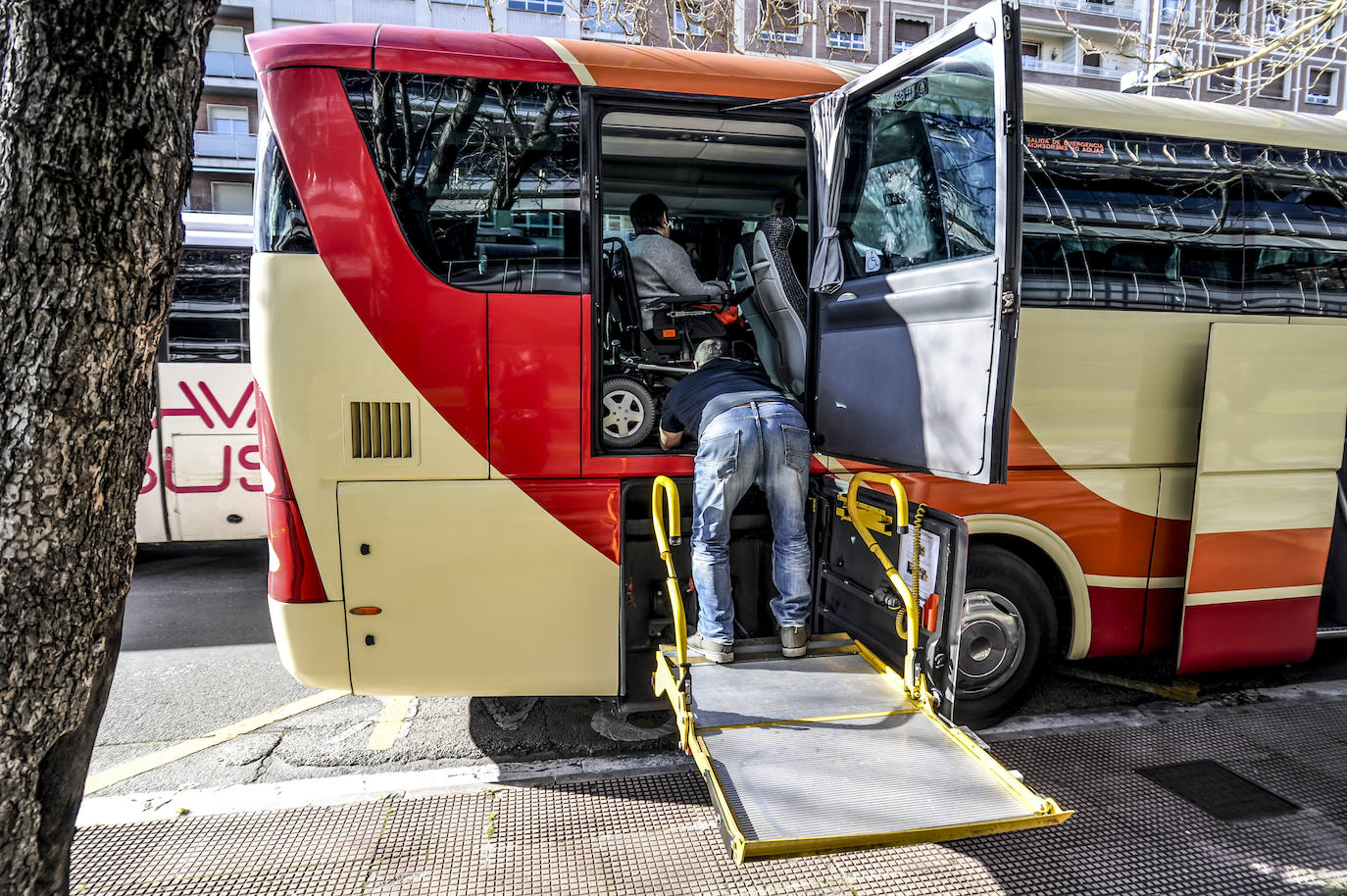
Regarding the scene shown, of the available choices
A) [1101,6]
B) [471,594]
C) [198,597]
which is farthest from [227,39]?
[1101,6]

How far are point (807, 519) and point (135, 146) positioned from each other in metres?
3.12

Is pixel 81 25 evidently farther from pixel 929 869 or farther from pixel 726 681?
Result: pixel 929 869

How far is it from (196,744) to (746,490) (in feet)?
10.3

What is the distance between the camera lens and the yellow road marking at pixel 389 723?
4.18 meters

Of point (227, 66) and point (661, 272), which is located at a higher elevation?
point (227, 66)

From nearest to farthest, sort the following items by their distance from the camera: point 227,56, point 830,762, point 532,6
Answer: point 830,762
point 532,6
point 227,56

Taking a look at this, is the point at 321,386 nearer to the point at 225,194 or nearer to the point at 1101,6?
the point at 225,194

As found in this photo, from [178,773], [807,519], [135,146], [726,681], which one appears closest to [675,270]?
[807,519]

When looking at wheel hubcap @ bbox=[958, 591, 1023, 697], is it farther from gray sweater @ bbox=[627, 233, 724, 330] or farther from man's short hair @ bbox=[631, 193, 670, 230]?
man's short hair @ bbox=[631, 193, 670, 230]

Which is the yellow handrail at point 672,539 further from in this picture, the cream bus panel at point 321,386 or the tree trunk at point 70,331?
the tree trunk at point 70,331

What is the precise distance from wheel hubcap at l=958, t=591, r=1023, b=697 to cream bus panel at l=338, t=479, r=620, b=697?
1847mm

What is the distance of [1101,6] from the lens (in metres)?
32.5

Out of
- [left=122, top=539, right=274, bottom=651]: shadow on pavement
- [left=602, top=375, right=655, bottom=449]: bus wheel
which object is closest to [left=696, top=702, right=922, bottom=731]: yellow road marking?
[left=602, top=375, right=655, bottom=449]: bus wheel

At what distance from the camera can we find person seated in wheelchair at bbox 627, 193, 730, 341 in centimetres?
410
